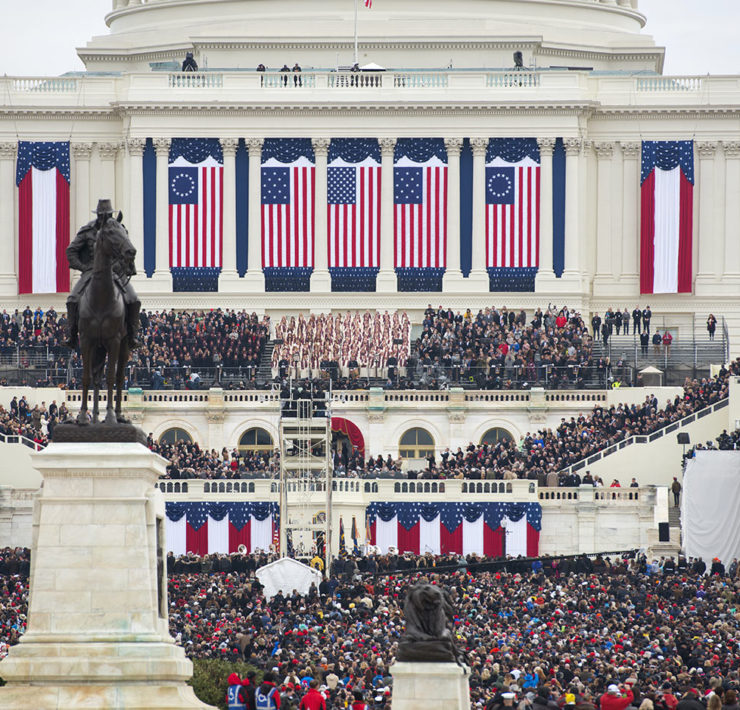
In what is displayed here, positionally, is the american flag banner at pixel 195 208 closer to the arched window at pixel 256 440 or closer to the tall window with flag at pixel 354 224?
the tall window with flag at pixel 354 224

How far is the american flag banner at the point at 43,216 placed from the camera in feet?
429

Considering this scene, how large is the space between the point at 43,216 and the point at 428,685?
95.2 m

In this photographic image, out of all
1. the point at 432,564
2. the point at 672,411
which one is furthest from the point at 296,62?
the point at 432,564

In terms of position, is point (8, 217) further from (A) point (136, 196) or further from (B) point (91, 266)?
(B) point (91, 266)

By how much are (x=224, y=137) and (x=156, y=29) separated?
17680 mm

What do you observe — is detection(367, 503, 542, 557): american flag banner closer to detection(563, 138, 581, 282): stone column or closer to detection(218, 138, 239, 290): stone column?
detection(563, 138, 581, 282): stone column

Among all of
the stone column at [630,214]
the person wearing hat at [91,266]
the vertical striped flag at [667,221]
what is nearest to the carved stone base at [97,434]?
the person wearing hat at [91,266]

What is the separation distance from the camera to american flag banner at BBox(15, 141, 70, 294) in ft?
429

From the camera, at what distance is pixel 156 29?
147 metres

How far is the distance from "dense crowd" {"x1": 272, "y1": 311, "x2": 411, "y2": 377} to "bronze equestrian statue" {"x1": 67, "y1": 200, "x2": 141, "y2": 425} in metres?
75.9

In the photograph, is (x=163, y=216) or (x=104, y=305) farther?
(x=163, y=216)

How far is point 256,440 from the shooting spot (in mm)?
112812

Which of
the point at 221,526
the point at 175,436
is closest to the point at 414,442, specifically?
the point at 175,436

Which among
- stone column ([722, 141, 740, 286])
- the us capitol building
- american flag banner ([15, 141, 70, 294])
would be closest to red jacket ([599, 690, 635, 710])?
the us capitol building
